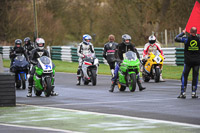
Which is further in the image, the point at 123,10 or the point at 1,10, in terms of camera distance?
the point at 1,10

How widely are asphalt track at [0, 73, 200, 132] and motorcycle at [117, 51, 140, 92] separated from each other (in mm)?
285

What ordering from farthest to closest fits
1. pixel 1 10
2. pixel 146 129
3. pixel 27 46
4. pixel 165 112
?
pixel 1 10 < pixel 27 46 < pixel 165 112 < pixel 146 129

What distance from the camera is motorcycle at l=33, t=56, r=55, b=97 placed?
16717 mm

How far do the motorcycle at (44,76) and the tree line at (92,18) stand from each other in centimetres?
2022

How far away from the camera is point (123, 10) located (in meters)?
51.4

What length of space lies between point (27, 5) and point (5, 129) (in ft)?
172

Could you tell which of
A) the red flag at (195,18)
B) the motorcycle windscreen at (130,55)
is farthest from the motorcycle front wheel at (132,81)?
the red flag at (195,18)

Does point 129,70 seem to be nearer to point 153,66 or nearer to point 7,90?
point 153,66

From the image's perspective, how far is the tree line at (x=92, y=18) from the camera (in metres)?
47.0

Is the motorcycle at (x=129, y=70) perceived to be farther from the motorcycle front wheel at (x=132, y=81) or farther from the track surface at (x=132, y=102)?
the track surface at (x=132, y=102)

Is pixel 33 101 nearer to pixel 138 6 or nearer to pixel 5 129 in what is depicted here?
pixel 5 129

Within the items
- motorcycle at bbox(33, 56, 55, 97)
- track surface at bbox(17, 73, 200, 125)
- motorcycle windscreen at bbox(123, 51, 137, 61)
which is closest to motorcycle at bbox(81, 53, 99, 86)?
track surface at bbox(17, 73, 200, 125)

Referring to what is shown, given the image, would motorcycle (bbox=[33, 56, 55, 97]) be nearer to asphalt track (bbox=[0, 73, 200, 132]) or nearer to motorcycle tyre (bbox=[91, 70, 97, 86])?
asphalt track (bbox=[0, 73, 200, 132])

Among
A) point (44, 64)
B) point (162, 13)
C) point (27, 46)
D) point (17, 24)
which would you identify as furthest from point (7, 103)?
point (17, 24)
